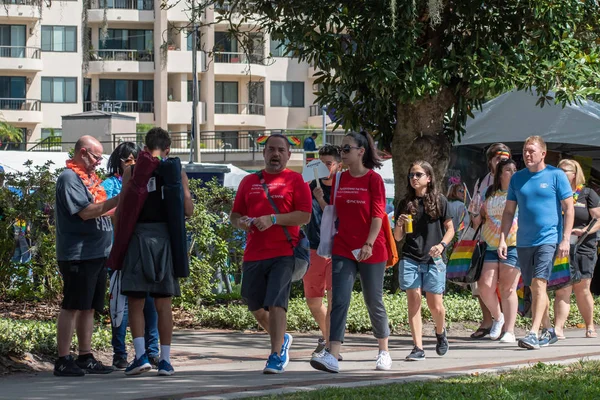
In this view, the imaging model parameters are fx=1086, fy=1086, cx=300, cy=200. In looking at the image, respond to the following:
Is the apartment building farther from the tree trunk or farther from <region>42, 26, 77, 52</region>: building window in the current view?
the tree trunk

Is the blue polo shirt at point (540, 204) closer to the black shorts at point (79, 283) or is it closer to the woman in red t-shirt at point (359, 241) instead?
the woman in red t-shirt at point (359, 241)

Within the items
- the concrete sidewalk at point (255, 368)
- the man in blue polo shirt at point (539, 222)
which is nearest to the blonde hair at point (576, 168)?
the man in blue polo shirt at point (539, 222)

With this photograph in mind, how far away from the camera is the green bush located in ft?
29.7

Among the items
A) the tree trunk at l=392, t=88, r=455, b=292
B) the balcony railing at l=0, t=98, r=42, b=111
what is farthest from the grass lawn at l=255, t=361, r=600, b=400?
the balcony railing at l=0, t=98, r=42, b=111

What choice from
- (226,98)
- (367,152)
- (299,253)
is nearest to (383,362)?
(299,253)

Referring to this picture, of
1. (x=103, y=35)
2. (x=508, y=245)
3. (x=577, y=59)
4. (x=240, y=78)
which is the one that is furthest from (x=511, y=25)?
(x=240, y=78)

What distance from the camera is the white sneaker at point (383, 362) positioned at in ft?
30.2

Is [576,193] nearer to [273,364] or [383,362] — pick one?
[383,362]

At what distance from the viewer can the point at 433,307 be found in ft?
33.0

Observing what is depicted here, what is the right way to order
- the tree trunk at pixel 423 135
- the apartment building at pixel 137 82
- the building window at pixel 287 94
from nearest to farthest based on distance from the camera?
the tree trunk at pixel 423 135, the apartment building at pixel 137 82, the building window at pixel 287 94

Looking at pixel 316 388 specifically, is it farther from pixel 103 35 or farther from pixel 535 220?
pixel 103 35

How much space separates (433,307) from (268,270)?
6.22 ft

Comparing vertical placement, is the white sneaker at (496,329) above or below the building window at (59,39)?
below

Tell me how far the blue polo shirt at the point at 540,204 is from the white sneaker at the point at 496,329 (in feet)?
4.39
